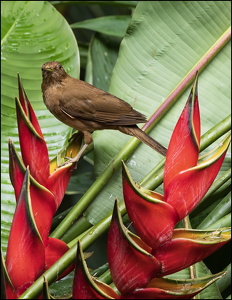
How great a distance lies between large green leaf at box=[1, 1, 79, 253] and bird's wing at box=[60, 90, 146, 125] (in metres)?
0.04

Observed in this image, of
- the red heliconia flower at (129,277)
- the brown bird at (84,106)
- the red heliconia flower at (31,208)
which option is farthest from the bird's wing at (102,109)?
the red heliconia flower at (129,277)

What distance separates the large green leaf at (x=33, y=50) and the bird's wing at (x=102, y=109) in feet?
0.13

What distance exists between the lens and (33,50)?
3.60 feet

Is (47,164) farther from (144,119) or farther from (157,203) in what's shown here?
(144,119)

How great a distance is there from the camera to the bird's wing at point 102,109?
1.04m

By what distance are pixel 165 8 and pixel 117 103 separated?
0.23 metres

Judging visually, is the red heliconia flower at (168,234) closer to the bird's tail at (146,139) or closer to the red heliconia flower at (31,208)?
the red heliconia flower at (31,208)

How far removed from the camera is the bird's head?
1.04 metres

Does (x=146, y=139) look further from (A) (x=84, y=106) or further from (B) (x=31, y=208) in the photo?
(B) (x=31, y=208)

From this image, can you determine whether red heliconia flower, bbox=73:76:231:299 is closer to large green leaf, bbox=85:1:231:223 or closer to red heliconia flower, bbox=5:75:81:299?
red heliconia flower, bbox=5:75:81:299

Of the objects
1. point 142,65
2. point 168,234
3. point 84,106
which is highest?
point 168,234

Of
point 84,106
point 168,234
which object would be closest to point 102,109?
point 84,106

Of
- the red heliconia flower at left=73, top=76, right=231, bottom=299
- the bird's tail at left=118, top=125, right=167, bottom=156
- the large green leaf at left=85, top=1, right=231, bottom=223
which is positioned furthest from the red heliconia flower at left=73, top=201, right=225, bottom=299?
the large green leaf at left=85, top=1, right=231, bottom=223

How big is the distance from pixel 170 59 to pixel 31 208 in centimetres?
62
